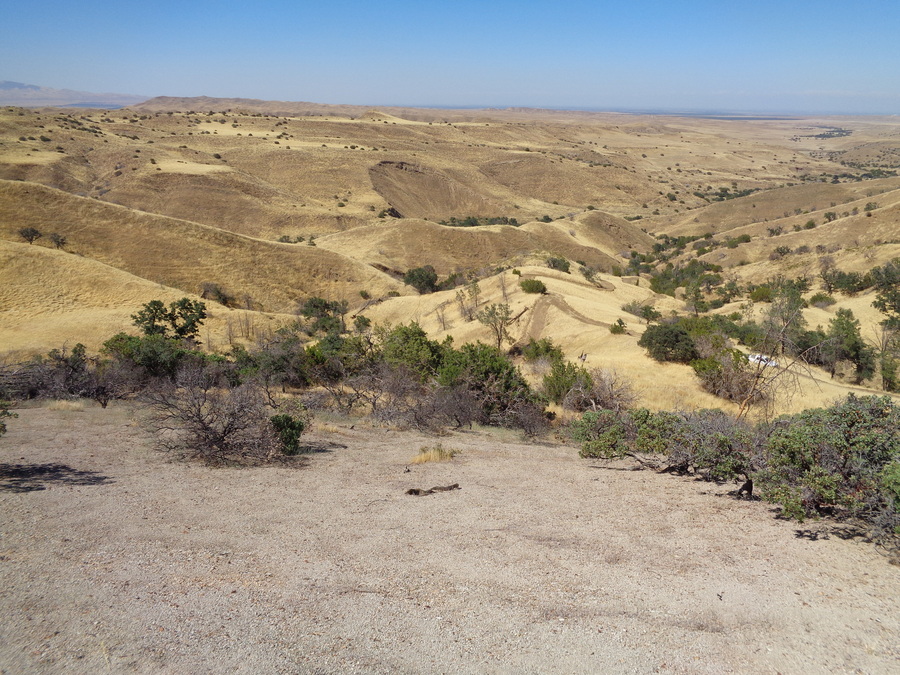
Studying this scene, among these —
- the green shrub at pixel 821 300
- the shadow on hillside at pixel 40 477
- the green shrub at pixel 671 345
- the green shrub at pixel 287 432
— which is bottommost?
the green shrub at pixel 821 300

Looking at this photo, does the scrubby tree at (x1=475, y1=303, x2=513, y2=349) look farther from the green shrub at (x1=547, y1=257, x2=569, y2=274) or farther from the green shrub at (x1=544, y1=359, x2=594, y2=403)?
the green shrub at (x1=547, y1=257, x2=569, y2=274)

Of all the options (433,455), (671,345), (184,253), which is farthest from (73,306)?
(671,345)

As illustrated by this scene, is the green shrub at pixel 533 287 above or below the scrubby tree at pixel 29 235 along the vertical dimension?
below

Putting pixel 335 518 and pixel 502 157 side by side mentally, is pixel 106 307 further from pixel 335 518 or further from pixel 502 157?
pixel 502 157

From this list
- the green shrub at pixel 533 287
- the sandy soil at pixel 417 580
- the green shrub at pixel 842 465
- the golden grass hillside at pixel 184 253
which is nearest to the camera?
the sandy soil at pixel 417 580

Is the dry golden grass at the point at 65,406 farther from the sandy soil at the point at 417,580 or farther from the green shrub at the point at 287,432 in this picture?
the green shrub at the point at 287,432

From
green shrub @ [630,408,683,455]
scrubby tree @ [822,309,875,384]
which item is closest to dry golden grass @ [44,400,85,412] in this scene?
green shrub @ [630,408,683,455]

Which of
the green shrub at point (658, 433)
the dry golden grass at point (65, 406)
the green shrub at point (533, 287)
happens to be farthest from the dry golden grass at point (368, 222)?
the dry golden grass at point (65, 406)
